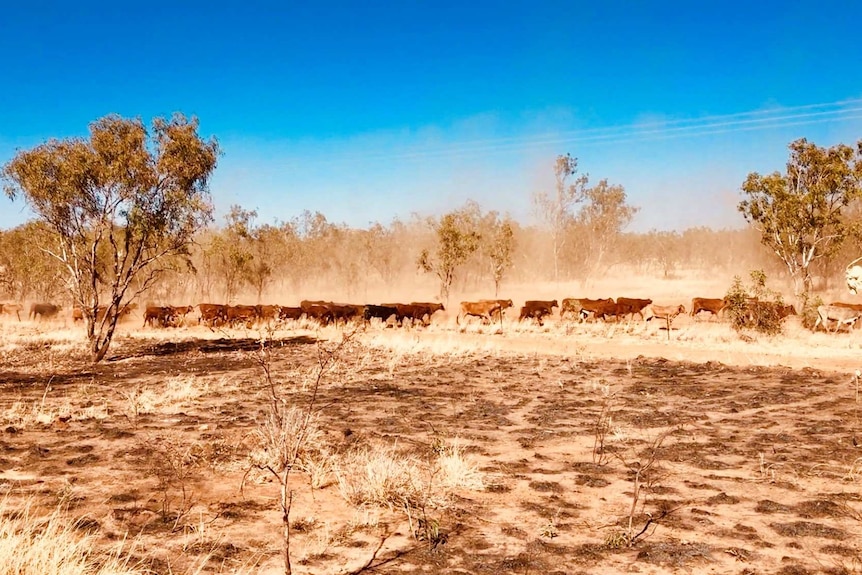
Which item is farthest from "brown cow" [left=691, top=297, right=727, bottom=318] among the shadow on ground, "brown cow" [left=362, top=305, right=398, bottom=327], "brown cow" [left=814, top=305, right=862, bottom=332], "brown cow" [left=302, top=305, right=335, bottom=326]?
the shadow on ground

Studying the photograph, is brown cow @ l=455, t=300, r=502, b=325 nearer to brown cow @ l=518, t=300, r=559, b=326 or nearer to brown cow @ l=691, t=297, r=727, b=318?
brown cow @ l=518, t=300, r=559, b=326

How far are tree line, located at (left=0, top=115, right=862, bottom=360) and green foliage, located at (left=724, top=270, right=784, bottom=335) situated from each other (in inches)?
371

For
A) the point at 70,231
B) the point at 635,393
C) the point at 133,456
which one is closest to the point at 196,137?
the point at 70,231

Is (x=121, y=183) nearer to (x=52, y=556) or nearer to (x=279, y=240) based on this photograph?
(x=52, y=556)

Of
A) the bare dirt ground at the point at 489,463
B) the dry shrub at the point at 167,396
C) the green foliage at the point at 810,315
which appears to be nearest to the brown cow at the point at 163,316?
the bare dirt ground at the point at 489,463

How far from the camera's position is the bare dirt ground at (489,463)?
5.37 m

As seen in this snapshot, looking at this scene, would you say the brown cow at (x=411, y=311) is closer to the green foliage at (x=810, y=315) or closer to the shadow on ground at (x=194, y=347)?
the shadow on ground at (x=194, y=347)

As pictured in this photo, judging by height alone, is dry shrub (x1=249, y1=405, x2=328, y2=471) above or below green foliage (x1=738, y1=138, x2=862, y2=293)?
below

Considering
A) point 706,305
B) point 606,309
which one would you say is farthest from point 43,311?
point 706,305

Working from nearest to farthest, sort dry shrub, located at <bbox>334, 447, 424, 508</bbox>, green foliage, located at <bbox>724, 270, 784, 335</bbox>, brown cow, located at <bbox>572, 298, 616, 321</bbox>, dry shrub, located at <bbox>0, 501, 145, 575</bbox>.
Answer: dry shrub, located at <bbox>0, 501, 145, 575</bbox> → dry shrub, located at <bbox>334, 447, 424, 508</bbox> → green foliage, located at <bbox>724, 270, 784, 335</bbox> → brown cow, located at <bbox>572, 298, 616, 321</bbox>

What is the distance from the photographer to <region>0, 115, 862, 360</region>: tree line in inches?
714

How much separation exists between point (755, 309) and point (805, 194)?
37.3 ft

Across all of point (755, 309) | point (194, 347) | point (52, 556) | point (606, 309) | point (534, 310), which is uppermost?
point (755, 309)

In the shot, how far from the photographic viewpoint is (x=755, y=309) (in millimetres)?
24703
